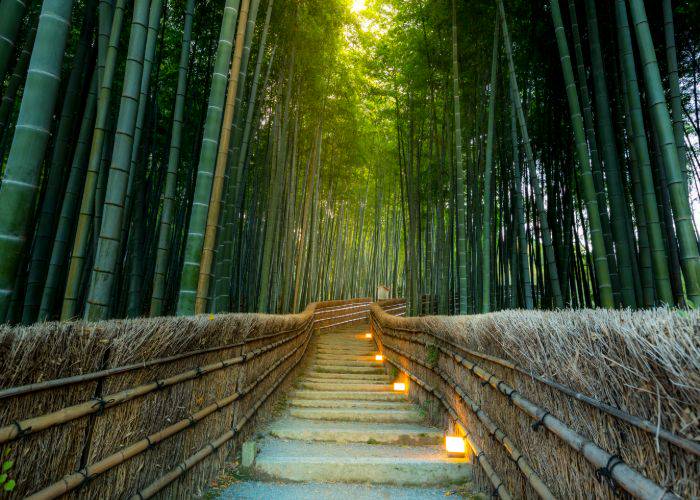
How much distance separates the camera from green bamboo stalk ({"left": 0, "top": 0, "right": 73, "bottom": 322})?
1324mm

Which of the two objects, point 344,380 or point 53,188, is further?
point 344,380

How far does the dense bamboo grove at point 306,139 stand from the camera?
6.53ft

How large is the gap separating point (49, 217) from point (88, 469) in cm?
212

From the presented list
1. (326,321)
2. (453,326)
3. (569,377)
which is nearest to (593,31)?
(453,326)

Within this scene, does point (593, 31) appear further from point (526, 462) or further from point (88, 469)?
point (88, 469)

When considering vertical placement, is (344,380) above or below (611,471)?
below

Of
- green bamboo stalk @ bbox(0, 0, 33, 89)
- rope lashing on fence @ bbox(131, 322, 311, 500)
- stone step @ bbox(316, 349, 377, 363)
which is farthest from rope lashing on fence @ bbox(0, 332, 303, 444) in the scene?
stone step @ bbox(316, 349, 377, 363)

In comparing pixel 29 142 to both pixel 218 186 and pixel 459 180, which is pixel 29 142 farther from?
pixel 459 180

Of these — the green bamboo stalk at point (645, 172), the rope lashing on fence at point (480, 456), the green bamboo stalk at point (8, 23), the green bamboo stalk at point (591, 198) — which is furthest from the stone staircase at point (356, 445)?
the green bamboo stalk at point (8, 23)

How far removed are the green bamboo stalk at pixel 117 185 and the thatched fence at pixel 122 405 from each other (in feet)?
1.47

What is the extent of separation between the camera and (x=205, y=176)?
2.29 m

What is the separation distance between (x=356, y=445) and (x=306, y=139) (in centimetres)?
567

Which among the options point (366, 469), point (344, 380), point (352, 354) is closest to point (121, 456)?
point (366, 469)

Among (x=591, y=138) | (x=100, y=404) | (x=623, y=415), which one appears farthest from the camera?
(x=591, y=138)
